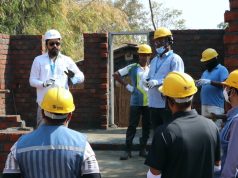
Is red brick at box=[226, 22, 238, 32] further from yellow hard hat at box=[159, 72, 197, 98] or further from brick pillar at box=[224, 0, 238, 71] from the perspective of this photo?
yellow hard hat at box=[159, 72, 197, 98]

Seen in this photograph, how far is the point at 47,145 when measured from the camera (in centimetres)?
320

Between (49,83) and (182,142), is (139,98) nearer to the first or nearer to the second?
(49,83)

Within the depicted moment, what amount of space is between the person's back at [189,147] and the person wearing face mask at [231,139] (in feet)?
0.66

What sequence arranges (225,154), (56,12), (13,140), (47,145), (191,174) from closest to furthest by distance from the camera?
(47,145) → (191,174) → (225,154) → (13,140) → (56,12)

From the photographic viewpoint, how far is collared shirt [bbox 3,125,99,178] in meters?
3.19

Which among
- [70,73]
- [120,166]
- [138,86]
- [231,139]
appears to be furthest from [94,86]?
[231,139]

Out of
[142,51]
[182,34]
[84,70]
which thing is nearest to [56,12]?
[84,70]

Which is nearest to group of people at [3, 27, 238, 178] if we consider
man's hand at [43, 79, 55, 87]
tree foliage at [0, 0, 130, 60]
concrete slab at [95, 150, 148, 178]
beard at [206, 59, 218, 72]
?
man's hand at [43, 79, 55, 87]

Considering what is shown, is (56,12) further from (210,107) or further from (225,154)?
(225,154)

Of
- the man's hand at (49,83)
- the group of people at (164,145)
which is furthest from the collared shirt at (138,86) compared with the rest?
the group of people at (164,145)

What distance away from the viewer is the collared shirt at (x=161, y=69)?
671 cm

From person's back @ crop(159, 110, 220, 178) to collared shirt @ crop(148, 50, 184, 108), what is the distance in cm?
319

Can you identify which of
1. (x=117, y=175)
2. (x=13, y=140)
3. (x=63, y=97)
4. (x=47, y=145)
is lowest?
(x=117, y=175)

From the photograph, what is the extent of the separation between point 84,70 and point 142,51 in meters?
3.35
